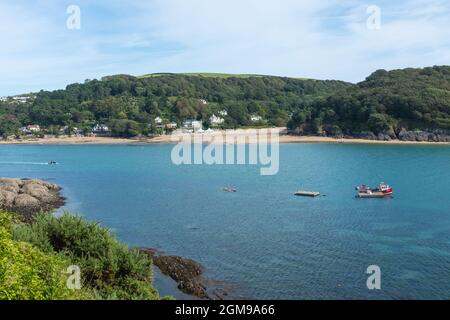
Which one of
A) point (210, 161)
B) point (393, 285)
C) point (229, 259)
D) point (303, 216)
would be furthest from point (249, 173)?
point (393, 285)

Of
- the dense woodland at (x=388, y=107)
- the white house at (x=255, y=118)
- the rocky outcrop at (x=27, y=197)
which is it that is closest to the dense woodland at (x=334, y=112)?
the dense woodland at (x=388, y=107)

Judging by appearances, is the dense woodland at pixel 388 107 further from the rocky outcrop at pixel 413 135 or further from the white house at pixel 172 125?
the white house at pixel 172 125

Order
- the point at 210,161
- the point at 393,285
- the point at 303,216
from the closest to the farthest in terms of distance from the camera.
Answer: the point at 393,285, the point at 303,216, the point at 210,161

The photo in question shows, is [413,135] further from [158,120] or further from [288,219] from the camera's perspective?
[288,219]

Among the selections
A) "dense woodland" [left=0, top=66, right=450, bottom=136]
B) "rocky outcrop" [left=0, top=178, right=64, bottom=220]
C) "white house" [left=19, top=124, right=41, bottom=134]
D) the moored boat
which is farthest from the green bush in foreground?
"white house" [left=19, top=124, right=41, bottom=134]

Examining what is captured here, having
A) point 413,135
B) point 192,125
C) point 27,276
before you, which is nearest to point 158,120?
point 192,125

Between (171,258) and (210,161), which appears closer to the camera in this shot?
(171,258)
